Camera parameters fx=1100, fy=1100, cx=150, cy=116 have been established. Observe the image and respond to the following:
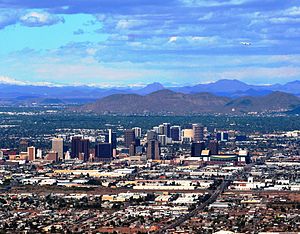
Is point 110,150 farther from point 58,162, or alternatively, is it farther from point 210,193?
point 210,193

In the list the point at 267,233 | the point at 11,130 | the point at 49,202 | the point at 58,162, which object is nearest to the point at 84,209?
the point at 49,202

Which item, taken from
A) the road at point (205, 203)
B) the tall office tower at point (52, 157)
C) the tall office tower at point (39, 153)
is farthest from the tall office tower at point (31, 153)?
the road at point (205, 203)

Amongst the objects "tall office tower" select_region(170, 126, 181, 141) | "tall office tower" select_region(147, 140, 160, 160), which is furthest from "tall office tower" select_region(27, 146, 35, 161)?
"tall office tower" select_region(170, 126, 181, 141)

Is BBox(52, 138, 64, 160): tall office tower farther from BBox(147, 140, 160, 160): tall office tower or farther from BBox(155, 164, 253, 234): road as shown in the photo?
BBox(155, 164, 253, 234): road

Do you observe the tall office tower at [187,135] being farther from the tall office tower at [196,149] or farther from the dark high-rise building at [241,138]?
the tall office tower at [196,149]

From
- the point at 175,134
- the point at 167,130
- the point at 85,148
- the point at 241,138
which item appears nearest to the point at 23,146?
→ the point at 85,148

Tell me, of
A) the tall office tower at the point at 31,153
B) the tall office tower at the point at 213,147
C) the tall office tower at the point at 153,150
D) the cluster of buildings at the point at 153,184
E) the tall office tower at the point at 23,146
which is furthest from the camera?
the tall office tower at the point at 23,146
